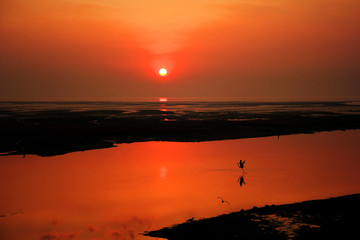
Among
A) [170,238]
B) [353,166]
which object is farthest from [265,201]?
[353,166]

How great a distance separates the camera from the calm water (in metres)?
16.1

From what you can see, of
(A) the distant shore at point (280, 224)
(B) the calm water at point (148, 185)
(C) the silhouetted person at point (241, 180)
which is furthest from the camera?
(C) the silhouetted person at point (241, 180)

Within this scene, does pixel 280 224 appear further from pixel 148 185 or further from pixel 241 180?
pixel 148 185

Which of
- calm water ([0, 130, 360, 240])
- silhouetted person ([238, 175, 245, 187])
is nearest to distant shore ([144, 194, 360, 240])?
calm water ([0, 130, 360, 240])

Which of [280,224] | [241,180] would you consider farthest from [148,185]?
[280,224]

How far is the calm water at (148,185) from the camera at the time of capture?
16.1m

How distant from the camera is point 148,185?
73.7ft

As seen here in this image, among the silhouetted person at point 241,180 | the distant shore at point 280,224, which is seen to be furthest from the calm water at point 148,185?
the distant shore at point 280,224

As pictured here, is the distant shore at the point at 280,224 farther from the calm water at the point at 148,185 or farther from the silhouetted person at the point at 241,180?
the silhouetted person at the point at 241,180

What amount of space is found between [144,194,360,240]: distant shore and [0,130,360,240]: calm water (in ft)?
4.25

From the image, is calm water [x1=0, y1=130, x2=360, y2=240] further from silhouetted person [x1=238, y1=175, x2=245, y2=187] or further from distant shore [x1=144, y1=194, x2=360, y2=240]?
distant shore [x1=144, y1=194, x2=360, y2=240]

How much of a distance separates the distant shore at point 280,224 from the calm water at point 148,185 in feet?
4.25

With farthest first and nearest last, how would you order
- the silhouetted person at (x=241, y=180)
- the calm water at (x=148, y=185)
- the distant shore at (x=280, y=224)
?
the silhouetted person at (x=241, y=180)
the calm water at (x=148, y=185)
the distant shore at (x=280, y=224)

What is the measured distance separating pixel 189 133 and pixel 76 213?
31.2 meters
